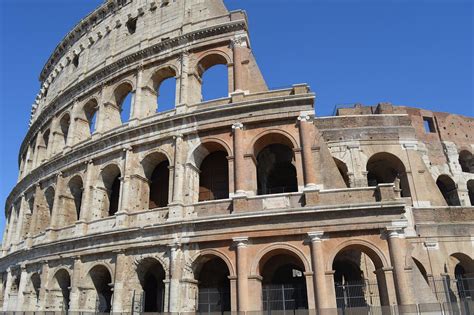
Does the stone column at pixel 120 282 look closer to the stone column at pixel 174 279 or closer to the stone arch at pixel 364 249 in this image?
the stone column at pixel 174 279

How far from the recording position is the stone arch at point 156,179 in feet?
47.7

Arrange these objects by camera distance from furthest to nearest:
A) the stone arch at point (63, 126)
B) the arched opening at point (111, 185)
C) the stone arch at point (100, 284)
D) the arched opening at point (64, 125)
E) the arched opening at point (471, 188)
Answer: the arched opening at point (64, 125), the stone arch at point (63, 126), the arched opening at point (471, 188), the arched opening at point (111, 185), the stone arch at point (100, 284)

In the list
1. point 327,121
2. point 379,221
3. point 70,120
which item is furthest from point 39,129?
point 379,221

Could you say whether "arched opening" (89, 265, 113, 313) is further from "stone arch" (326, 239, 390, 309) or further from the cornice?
the cornice

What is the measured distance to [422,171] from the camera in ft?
51.8

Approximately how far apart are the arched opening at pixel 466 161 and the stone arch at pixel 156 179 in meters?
15.7

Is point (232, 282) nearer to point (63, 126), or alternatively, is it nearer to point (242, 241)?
point (242, 241)

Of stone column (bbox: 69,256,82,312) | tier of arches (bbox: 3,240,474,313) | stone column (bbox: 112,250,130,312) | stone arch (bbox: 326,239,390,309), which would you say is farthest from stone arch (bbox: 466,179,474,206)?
stone column (bbox: 69,256,82,312)

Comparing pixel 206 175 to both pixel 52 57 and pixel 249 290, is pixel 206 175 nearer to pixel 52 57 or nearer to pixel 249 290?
pixel 249 290

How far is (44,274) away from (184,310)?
7.24 metres

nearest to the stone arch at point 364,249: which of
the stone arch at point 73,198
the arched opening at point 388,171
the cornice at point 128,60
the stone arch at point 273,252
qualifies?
the stone arch at point 273,252

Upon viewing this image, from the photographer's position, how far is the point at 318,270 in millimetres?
10906

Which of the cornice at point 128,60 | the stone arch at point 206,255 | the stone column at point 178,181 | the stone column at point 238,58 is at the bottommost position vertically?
the stone arch at point 206,255

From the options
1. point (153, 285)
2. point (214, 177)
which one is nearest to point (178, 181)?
point (214, 177)
